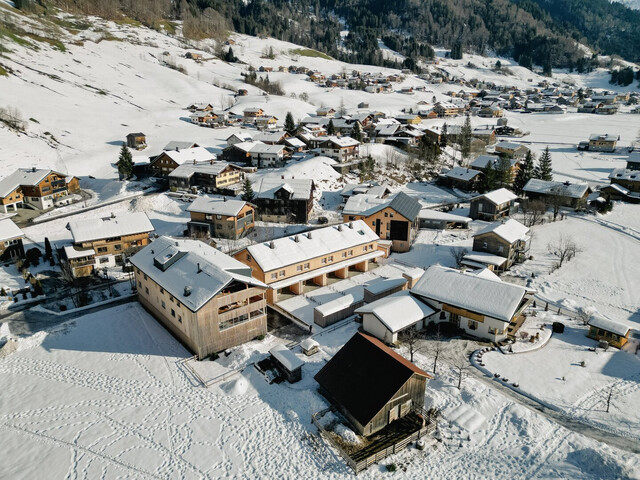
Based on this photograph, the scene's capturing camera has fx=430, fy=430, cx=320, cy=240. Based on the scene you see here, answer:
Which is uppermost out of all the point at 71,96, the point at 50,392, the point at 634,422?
the point at 71,96

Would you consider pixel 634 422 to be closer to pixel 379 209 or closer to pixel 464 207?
pixel 379 209

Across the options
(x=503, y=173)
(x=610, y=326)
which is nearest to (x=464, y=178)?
(x=503, y=173)

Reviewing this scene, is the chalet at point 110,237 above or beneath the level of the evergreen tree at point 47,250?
above

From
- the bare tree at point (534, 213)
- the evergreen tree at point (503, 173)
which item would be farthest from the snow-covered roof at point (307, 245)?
the evergreen tree at point (503, 173)

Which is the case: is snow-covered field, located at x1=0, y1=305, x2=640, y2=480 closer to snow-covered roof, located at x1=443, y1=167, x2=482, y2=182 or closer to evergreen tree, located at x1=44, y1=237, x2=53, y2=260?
evergreen tree, located at x1=44, y1=237, x2=53, y2=260

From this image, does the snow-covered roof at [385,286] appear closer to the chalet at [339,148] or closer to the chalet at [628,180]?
the chalet at [339,148]

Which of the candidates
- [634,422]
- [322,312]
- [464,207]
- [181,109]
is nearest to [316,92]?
[181,109]
